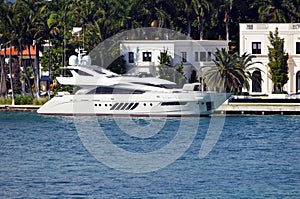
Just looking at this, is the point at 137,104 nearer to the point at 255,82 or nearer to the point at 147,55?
the point at 147,55

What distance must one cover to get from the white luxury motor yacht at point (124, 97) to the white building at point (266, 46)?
10.8 m

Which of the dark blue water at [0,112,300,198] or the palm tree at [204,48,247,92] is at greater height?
the palm tree at [204,48,247,92]

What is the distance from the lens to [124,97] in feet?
297

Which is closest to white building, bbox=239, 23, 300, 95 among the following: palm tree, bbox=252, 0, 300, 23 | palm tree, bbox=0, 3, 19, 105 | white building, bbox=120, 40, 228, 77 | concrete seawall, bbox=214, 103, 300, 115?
white building, bbox=120, 40, 228, 77

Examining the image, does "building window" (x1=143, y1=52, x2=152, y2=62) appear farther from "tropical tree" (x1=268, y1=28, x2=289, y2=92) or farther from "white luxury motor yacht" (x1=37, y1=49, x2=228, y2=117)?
"tropical tree" (x1=268, y1=28, x2=289, y2=92)

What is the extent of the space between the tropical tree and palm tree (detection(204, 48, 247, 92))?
4.47 m

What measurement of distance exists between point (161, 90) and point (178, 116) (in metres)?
2.34

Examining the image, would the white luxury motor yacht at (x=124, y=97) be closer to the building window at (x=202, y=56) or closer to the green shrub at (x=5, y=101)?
the green shrub at (x=5, y=101)

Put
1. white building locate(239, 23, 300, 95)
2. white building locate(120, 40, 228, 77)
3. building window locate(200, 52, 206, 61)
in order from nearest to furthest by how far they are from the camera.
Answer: white building locate(239, 23, 300, 95) < white building locate(120, 40, 228, 77) < building window locate(200, 52, 206, 61)

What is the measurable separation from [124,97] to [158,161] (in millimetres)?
28932

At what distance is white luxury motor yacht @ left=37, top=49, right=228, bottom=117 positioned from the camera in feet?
292

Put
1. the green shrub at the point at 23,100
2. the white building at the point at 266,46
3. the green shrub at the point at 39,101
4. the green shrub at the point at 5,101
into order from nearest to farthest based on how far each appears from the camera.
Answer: the green shrub at the point at 39,101 < the green shrub at the point at 23,100 < the green shrub at the point at 5,101 < the white building at the point at 266,46

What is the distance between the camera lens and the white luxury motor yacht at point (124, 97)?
3501 inches

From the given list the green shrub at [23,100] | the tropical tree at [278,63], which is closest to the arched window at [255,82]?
the tropical tree at [278,63]
